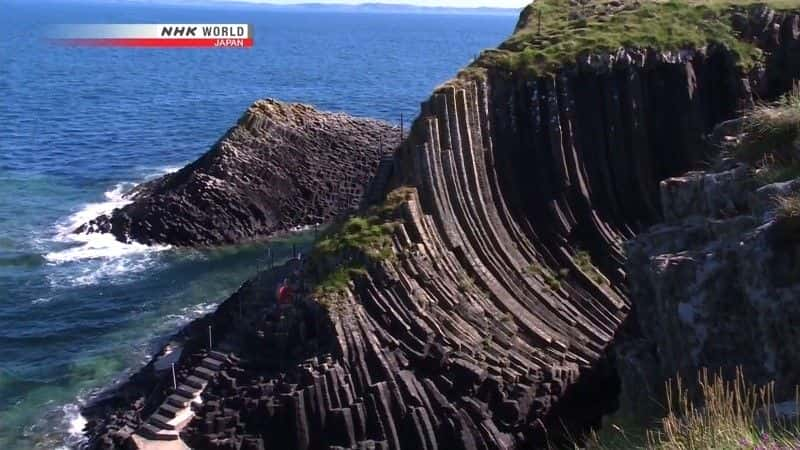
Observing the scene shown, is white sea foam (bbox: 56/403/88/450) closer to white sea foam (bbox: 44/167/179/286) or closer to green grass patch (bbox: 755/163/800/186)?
white sea foam (bbox: 44/167/179/286)

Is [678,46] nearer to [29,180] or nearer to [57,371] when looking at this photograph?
[57,371]

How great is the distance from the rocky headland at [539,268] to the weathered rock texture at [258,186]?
16.9m

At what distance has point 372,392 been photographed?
2348cm

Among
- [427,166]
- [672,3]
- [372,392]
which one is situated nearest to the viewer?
[372,392]

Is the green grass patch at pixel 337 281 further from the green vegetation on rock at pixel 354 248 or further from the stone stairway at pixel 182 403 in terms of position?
the stone stairway at pixel 182 403

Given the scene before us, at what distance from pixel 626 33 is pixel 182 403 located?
2113 cm

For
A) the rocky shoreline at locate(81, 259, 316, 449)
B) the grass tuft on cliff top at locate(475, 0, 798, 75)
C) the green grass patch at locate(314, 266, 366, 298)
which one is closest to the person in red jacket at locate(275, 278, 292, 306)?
the rocky shoreline at locate(81, 259, 316, 449)

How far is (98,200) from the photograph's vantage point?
54.4 metres

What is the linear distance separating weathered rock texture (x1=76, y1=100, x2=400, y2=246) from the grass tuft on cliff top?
1490cm

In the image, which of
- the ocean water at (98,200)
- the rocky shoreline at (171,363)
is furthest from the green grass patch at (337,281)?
the ocean water at (98,200)

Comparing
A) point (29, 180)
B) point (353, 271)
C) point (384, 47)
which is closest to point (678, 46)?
point (353, 271)

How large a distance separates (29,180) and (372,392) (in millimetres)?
43265

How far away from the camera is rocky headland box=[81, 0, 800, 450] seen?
15438mm

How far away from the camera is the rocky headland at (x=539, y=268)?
15.4 meters
